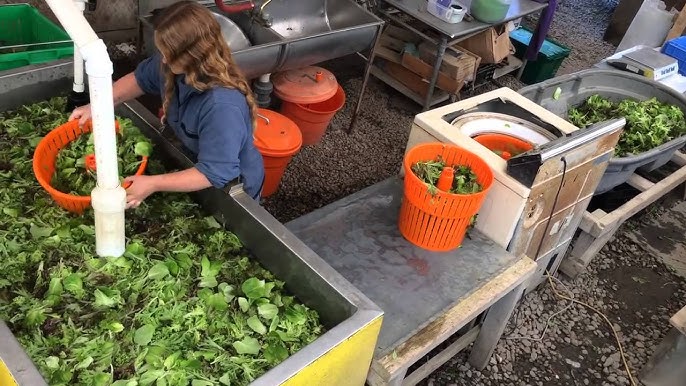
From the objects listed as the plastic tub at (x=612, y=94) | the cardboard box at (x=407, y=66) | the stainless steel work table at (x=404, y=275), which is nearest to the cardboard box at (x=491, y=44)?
the cardboard box at (x=407, y=66)

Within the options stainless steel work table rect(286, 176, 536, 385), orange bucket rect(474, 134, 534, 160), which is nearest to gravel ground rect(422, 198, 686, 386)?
stainless steel work table rect(286, 176, 536, 385)

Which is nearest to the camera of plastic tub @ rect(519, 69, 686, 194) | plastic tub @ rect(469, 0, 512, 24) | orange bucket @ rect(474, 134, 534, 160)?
orange bucket @ rect(474, 134, 534, 160)

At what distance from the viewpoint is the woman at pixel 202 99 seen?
2234 millimetres

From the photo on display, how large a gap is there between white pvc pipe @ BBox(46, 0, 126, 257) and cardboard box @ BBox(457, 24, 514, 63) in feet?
14.1

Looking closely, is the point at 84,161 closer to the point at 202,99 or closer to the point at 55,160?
the point at 55,160

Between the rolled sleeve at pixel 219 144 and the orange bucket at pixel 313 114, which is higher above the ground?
the rolled sleeve at pixel 219 144

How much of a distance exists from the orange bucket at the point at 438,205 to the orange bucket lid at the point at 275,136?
100 centimetres

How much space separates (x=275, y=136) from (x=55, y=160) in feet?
4.80

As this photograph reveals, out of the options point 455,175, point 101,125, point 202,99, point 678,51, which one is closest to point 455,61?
point 678,51

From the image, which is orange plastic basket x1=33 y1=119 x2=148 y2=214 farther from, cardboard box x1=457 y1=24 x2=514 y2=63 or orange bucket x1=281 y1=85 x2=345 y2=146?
cardboard box x1=457 y1=24 x2=514 y2=63

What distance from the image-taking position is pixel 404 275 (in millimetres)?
2660

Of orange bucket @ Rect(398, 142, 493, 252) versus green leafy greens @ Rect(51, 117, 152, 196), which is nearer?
green leafy greens @ Rect(51, 117, 152, 196)

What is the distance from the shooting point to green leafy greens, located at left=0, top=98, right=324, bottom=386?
183 centimetres

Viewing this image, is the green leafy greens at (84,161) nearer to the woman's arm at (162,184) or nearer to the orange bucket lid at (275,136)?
the woman's arm at (162,184)
